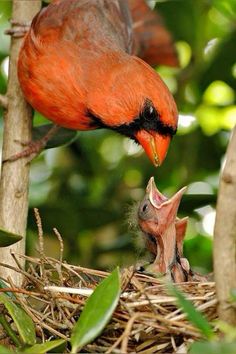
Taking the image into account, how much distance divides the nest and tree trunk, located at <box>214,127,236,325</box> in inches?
12.9

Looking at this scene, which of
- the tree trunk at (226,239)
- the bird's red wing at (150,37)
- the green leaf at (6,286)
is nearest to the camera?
the tree trunk at (226,239)

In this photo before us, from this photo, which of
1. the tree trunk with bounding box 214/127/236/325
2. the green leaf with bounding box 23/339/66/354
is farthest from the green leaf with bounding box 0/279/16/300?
the tree trunk with bounding box 214/127/236/325

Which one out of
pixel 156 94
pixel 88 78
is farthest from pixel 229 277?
pixel 88 78

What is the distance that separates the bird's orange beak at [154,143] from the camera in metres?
3.82

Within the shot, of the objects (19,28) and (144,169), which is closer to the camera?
(19,28)

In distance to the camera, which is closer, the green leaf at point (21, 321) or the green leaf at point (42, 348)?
the green leaf at point (42, 348)

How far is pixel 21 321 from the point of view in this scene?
2.83 metres

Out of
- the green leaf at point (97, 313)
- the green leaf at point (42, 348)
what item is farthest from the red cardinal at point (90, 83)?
the green leaf at point (42, 348)

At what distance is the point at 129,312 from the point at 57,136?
62.7 inches

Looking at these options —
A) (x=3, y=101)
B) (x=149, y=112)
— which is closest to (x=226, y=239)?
(x=149, y=112)

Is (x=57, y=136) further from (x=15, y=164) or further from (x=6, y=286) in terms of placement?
(x=6, y=286)

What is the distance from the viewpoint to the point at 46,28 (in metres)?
4.07

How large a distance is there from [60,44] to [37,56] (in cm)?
16

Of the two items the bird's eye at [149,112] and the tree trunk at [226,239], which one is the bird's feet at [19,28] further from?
the tree trunk at [226,239]
